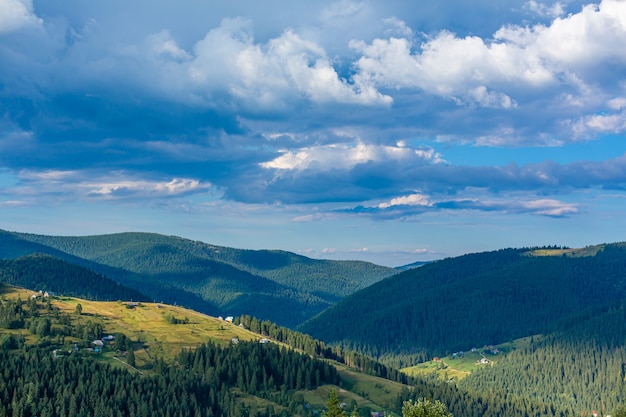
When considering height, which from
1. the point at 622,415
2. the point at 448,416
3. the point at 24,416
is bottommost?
the point at 24,416

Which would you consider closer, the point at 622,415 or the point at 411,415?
the point at 411,415

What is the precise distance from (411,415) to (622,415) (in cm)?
7018

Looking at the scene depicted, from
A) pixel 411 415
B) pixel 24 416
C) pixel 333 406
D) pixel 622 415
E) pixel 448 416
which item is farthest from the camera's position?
pixel 24 416

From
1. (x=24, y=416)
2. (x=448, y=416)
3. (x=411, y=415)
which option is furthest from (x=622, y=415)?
(x=24, y=416)

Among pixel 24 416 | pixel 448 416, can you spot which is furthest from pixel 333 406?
pixel 24 416

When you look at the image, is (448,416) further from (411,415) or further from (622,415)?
(622,415)

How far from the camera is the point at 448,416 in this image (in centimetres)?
8938

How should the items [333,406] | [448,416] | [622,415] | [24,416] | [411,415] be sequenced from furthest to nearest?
[24,416] < [622,415] < [333,406] < [448,416] < [411,415]

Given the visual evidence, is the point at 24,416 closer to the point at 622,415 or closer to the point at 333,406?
the point at 333,406

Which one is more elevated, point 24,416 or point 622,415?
point 622,415

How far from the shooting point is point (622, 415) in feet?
434

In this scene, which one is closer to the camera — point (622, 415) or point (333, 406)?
point (333, 406)

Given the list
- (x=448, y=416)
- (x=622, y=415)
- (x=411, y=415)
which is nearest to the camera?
(x=411, y=415)

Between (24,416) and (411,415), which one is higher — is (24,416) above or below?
below
